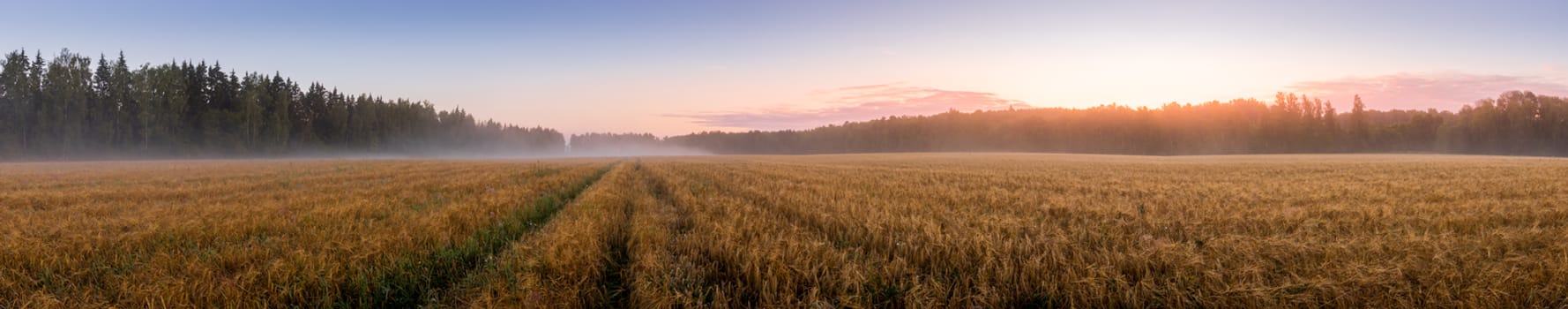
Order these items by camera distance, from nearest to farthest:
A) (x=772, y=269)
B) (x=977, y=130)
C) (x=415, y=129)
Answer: (x=772, y=269)
(x=415, y=129)
(x=977, y=130)

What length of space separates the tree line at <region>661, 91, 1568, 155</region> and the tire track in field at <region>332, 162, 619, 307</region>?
116991 mm

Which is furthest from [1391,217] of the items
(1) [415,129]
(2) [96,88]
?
(1) [415,129]

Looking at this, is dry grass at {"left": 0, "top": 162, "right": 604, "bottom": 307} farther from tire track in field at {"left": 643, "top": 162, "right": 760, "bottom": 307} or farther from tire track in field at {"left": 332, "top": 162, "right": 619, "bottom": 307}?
tire track in field at {"left": 643, "top": 162, "right": 760, "bottom": 307}

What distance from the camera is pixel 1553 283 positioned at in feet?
12.9

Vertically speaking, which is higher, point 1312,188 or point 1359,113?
point 1359,113

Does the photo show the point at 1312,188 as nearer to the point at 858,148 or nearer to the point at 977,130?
the point at 977,130

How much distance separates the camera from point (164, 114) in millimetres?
61406

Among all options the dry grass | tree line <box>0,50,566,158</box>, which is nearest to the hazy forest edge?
tree line <box>0,50,566,158</box>

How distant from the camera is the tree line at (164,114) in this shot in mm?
55031

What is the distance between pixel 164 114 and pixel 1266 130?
15073 centimetres

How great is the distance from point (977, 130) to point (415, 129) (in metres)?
121

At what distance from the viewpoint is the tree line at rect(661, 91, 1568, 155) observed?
83.0m

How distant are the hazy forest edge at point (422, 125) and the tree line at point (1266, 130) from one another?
20 centimetres

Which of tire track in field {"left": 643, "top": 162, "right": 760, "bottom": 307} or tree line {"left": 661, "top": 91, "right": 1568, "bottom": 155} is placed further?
tree line {"left": 661, "top": 91, "right": 1568, "bottom": 155}
